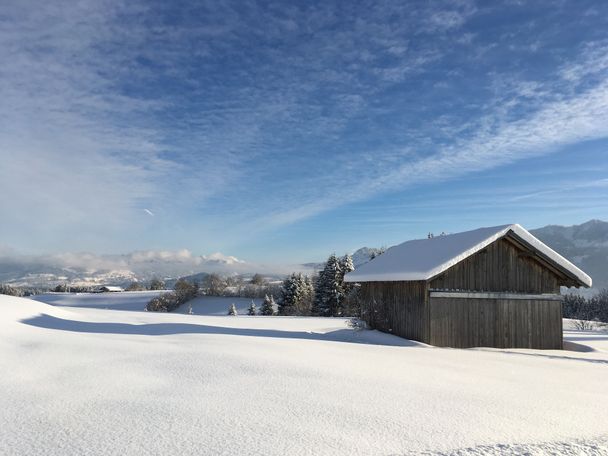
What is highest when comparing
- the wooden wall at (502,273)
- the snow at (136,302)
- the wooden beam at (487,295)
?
the wooden wall at (502,273)

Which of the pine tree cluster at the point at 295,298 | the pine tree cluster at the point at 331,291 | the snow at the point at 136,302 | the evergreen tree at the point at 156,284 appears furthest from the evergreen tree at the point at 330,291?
the evergreen tree at the point at 156,284

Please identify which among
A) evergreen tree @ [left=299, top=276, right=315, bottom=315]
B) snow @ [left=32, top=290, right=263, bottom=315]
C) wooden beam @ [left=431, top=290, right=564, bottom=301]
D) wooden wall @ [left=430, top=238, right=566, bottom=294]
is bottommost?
snow @ [left=32, top=290, right=263, bottom=315]

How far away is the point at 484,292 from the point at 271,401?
12902mm

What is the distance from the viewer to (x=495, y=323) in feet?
59.4

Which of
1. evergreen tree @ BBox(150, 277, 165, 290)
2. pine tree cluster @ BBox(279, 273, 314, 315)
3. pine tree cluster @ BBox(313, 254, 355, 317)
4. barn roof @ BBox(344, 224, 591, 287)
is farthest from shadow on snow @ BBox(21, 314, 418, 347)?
evergreen tree @ BBox(150, 277, 165, 290)

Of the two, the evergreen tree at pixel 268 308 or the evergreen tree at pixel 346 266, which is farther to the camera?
the evergreen tree at pixel 268 308

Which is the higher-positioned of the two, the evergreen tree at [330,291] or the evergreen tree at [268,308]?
the evergreen tree at [330,291]

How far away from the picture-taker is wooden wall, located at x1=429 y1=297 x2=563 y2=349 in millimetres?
17344

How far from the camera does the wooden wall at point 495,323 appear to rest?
56.9ft

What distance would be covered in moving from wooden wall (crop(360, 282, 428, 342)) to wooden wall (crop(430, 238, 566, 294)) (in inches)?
39.1

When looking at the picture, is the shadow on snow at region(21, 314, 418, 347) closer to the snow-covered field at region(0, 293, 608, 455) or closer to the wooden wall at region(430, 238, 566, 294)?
the wooden wall at region(430, 238, 566, 294)

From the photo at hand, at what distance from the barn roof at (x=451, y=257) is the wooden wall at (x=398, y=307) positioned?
0.60m

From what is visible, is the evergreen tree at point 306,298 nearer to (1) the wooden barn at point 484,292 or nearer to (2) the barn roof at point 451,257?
(2) the barn roof at point 451,257

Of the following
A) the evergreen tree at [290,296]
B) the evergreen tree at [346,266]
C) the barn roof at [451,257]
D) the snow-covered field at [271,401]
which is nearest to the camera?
the snow-covered field at [271,401]
